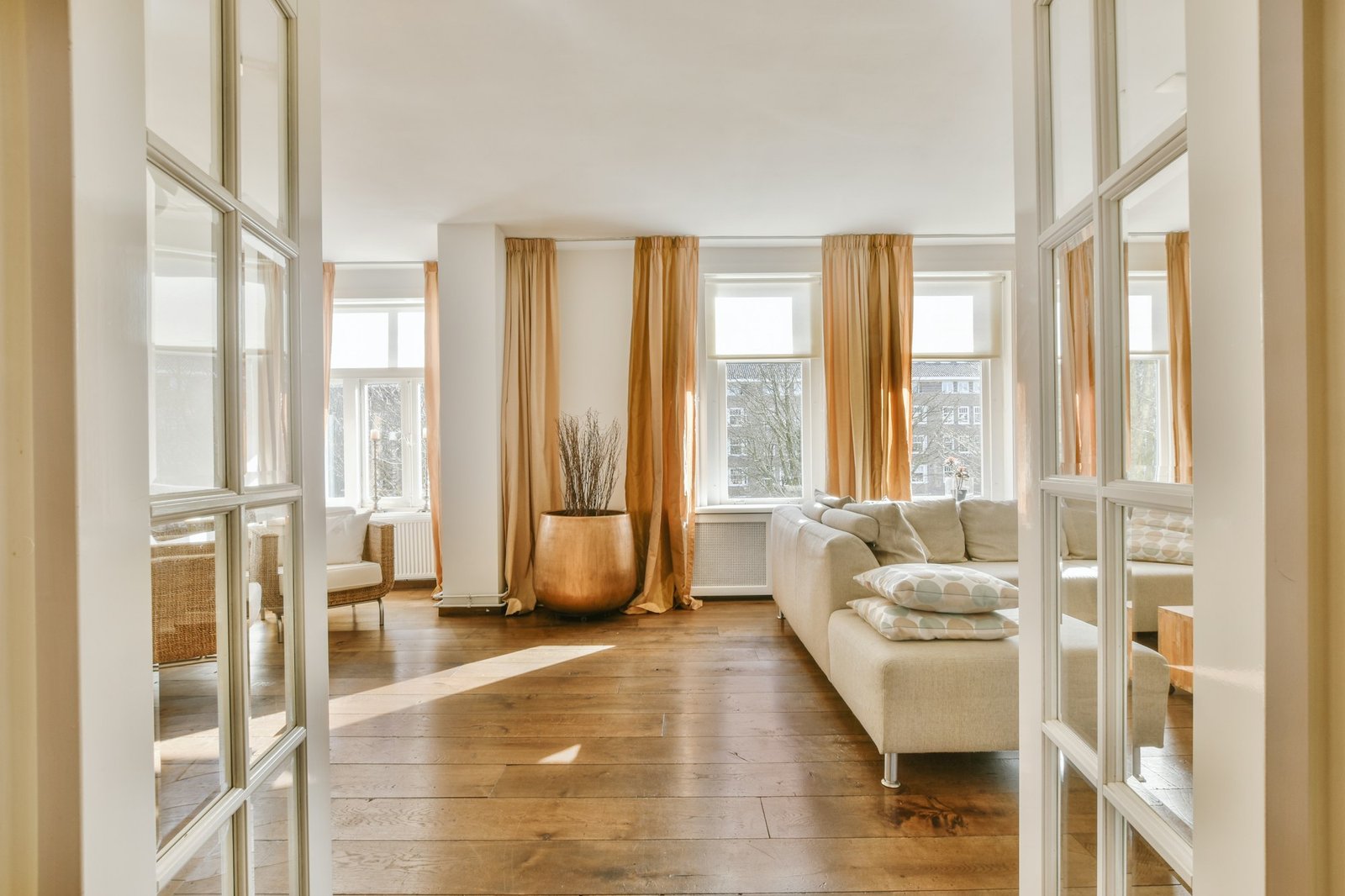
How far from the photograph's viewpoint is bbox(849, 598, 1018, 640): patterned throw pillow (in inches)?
83.8

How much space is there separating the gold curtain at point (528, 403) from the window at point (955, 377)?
2684 millimetres

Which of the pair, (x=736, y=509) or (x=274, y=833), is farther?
(x=736, y=509)

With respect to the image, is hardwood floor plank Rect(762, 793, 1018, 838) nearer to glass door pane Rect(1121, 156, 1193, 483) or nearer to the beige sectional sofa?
the beige sectional sofa

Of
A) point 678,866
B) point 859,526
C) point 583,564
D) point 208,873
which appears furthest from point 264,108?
point 583,564

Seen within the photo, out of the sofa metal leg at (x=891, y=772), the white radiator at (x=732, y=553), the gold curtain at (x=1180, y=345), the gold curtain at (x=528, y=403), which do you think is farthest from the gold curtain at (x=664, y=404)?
the gold curtain at (x=1180, y=345)

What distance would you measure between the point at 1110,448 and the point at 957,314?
4.60 meters

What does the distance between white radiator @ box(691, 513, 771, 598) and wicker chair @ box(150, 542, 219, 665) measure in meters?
4.10

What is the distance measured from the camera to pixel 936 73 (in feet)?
8.59

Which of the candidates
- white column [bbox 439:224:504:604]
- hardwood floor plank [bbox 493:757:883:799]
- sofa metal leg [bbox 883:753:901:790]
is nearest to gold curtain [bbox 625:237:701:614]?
white column [bbox 439:224:504:604]

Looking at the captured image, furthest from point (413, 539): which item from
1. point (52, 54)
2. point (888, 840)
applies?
point (52, 54)

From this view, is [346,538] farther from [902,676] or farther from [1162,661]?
[1162,661]

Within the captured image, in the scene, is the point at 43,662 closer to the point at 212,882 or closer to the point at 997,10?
the point at 212,882

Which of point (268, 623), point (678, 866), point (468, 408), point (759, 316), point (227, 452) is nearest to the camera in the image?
point (227, 452)

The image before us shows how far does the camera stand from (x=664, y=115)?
293cm
